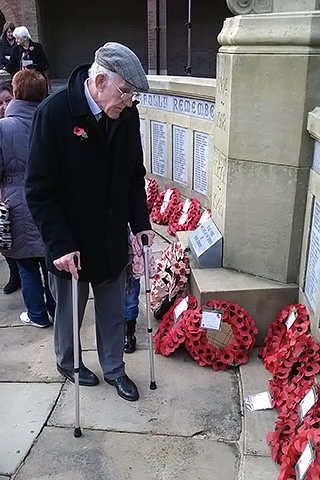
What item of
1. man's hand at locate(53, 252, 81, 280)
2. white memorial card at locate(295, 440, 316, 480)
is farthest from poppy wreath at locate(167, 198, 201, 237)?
white memorial card at locate(295, 440, 316, 480)

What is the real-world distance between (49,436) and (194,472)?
0.76 m

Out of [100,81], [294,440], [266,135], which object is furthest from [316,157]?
[294,440]

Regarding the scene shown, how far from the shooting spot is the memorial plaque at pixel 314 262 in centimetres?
297

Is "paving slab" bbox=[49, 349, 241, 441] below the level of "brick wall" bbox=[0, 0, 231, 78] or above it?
below

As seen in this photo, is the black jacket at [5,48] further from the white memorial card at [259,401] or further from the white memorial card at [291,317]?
the white memorial card at [259,401]

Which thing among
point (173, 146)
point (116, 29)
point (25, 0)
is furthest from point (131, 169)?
point (116, 29)

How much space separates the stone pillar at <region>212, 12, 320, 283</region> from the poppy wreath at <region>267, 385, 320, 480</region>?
1.13 metres

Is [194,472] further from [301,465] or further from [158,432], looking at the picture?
[301,465]

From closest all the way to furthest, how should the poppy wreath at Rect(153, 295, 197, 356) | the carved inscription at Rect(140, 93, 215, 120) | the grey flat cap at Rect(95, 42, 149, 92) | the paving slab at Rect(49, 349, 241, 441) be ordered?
the grey flat cap at Rect(95, 42, 149, 92) → the paving slab at Rect(49, 349, 241, 441) → the poppy wreath at Rect(153, 295, 197, 356) → the carved inscription at Rect(140, 93, 215, 120)

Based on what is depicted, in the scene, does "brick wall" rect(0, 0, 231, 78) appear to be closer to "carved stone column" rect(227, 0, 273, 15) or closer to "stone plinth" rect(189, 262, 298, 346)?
"carved stone column" rect(227, 0, 273, 15)

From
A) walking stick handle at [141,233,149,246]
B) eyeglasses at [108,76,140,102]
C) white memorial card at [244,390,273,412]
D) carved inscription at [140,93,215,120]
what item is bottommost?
white memorial card at [244,390,273,412]

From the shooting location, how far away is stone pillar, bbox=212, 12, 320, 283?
9.82 feet

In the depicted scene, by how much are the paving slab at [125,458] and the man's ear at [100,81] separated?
171 cm

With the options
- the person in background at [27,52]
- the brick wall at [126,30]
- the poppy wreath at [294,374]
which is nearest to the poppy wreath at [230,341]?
the poppy wreath at [294,374]
